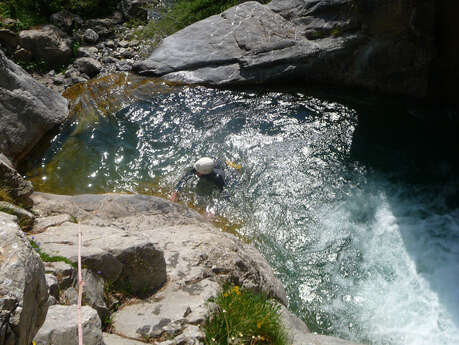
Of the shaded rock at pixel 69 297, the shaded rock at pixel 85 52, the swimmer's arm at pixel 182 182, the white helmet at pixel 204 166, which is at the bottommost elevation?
the swimmer's arm at pixel 182 182

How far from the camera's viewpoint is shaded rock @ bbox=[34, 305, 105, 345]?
266 cm

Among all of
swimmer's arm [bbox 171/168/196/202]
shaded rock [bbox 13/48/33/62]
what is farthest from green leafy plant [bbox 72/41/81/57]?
swimmer's arm [bbox 171/168/196/202]

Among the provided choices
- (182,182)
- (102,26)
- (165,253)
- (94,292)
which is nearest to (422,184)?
(182,182)

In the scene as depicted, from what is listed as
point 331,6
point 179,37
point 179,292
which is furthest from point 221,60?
point 179,292

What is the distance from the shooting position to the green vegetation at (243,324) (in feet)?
11.6

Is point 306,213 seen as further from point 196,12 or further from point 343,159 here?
point 196,12

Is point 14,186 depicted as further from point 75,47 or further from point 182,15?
point 182,15

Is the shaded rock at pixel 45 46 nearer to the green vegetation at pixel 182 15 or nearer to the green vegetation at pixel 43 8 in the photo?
the green vegetation at pixel 43 8

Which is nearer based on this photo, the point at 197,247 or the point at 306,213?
the point at 197,247

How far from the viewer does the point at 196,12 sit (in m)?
14.1

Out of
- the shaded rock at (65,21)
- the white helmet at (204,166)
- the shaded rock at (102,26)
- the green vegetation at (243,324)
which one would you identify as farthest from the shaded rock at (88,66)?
the green vegetation at (243,324)

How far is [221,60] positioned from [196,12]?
389cm

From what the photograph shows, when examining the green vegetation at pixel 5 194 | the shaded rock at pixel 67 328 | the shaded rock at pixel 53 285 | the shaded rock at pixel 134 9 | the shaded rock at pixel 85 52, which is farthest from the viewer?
the shaded rock at pixel 134 9

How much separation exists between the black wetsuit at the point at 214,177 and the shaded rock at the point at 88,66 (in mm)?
5434
